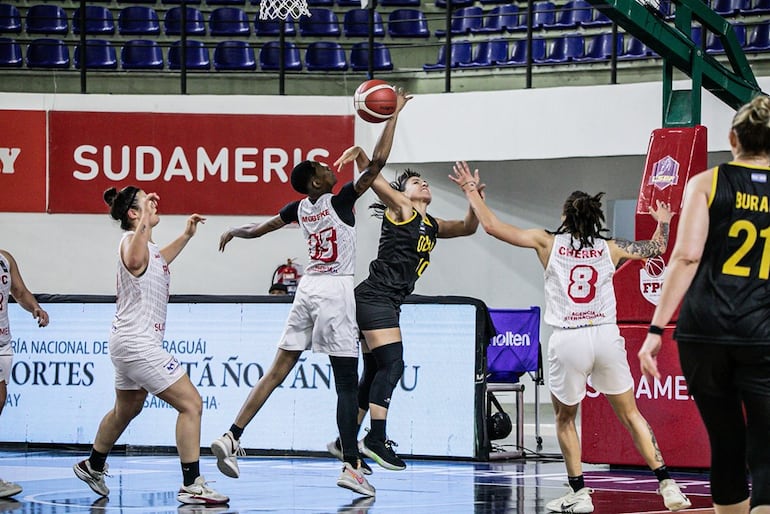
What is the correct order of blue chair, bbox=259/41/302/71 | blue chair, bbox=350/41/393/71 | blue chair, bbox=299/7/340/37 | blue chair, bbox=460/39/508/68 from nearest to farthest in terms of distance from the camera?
blue chair, bbox=460/39/508/68, blue chair, bbox=350/41/393/71, blue chair, bbox=259/41/302/71, blue chair, bbox=299/7/340/37

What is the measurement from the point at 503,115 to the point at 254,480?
741 centimetres

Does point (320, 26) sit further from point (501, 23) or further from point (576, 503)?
point (576, 503)

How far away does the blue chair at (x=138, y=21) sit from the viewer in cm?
1700

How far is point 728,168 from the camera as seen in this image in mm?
4438

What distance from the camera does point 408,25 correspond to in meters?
17.1

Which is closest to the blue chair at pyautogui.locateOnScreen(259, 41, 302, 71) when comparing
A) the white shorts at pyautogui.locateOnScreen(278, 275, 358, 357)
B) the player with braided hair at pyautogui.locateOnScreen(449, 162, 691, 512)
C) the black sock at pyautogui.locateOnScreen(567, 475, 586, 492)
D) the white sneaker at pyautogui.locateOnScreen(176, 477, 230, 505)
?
the white shorts at pyautogui.locateOnScreen(278, 275, 358, 357)

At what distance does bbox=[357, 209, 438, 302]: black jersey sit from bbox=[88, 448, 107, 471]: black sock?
200 centimetres

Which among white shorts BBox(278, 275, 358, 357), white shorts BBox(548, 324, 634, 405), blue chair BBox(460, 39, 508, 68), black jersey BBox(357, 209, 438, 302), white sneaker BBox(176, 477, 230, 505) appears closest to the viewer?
white shorts BBox(548, 324, 634, 405)

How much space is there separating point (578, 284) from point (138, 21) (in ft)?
38.7

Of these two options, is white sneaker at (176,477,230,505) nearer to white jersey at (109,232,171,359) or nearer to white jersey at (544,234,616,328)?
white jersey at (109,232,171,359)

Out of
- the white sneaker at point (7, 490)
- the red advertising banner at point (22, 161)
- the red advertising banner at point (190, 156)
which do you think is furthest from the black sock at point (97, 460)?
the red advertising banner at point (22, 161)

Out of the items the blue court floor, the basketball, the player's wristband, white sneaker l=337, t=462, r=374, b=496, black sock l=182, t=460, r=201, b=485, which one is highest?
the basketball

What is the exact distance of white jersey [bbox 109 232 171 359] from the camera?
6922 mm

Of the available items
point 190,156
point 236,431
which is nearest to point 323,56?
point 190,156
